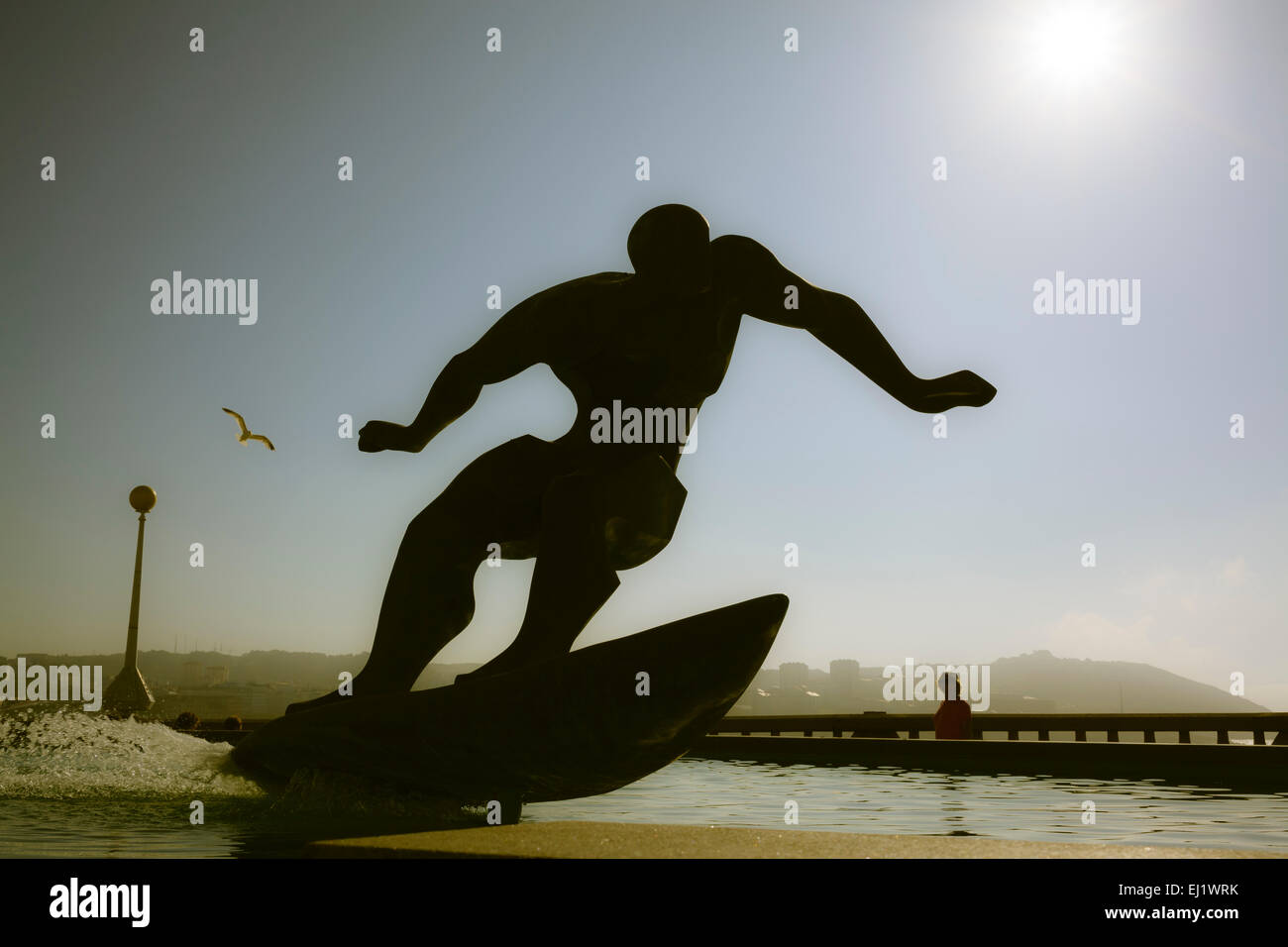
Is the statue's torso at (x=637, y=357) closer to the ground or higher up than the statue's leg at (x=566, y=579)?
higher up

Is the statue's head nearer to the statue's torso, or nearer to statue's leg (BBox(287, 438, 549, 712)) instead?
the statue's torso

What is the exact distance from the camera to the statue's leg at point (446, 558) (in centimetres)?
418

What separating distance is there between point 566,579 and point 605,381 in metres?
0.87

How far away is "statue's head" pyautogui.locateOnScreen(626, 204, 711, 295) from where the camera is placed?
4078 millimetres

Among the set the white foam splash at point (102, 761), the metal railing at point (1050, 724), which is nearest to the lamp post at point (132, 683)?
the metal railing at point (1050, 724)

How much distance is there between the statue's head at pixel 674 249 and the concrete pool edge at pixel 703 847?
2.21 m

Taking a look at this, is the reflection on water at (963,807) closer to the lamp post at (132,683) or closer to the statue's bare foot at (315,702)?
the statue's bare foot at (315,702)

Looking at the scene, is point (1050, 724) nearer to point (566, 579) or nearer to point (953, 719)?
point (953, 719)

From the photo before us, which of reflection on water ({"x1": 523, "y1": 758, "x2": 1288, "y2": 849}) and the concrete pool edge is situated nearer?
the concrete pool edge

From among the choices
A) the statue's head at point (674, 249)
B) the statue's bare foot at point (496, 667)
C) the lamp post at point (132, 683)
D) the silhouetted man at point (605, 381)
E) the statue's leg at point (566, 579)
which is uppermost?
the statue's head at point (674, 249)

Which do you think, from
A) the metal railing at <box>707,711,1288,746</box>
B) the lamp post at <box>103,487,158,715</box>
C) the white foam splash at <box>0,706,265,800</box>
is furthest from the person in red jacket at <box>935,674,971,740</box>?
the lamp post at <box>103,487,158,715</box>

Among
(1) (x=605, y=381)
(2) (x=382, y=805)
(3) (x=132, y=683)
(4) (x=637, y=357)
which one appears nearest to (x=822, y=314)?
(4) (x=637, y=357)
